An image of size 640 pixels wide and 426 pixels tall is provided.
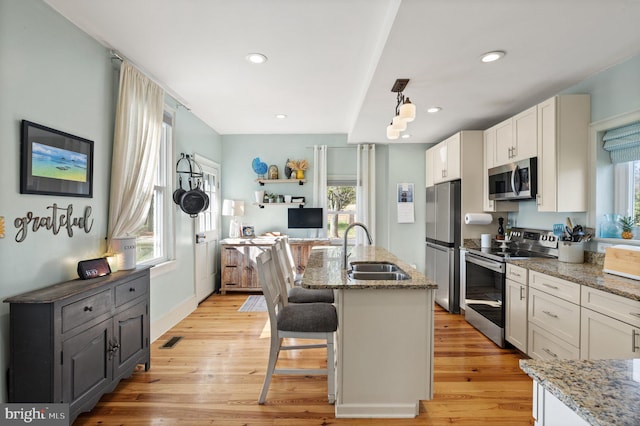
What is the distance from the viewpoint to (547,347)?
2.42m

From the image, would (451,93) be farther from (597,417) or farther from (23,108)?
(23,108)

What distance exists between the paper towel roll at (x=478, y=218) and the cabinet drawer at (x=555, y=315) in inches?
48.5

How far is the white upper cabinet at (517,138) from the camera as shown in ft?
9.68

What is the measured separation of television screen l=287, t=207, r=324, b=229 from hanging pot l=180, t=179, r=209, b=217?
1.73 meters

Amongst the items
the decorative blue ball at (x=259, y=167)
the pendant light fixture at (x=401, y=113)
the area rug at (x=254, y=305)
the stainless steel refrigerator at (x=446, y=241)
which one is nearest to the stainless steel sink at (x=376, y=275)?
the pendant light fixture at (x=401, y=113)

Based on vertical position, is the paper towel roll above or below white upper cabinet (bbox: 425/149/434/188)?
below

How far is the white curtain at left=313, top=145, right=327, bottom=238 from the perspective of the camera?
5.31m

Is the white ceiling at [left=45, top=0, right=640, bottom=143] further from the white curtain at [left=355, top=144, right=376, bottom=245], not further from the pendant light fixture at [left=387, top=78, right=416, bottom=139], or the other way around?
the white curtain at [left=355, top=144, right=376, bottom=245]

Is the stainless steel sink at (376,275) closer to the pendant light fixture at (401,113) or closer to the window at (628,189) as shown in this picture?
the pendant light fixture at (401,113)

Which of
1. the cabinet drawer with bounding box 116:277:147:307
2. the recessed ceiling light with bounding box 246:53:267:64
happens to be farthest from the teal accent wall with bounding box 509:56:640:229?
the cabinet drawer with bounding box 116:277:147:307

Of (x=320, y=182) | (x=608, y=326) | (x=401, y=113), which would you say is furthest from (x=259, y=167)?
(x=608, y=326)

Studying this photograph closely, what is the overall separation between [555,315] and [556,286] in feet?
0.73

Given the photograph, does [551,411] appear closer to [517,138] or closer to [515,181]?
[515,181]

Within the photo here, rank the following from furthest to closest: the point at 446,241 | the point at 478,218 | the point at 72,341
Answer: the point at 446,241
the point at 478,218
the point at 72,341
